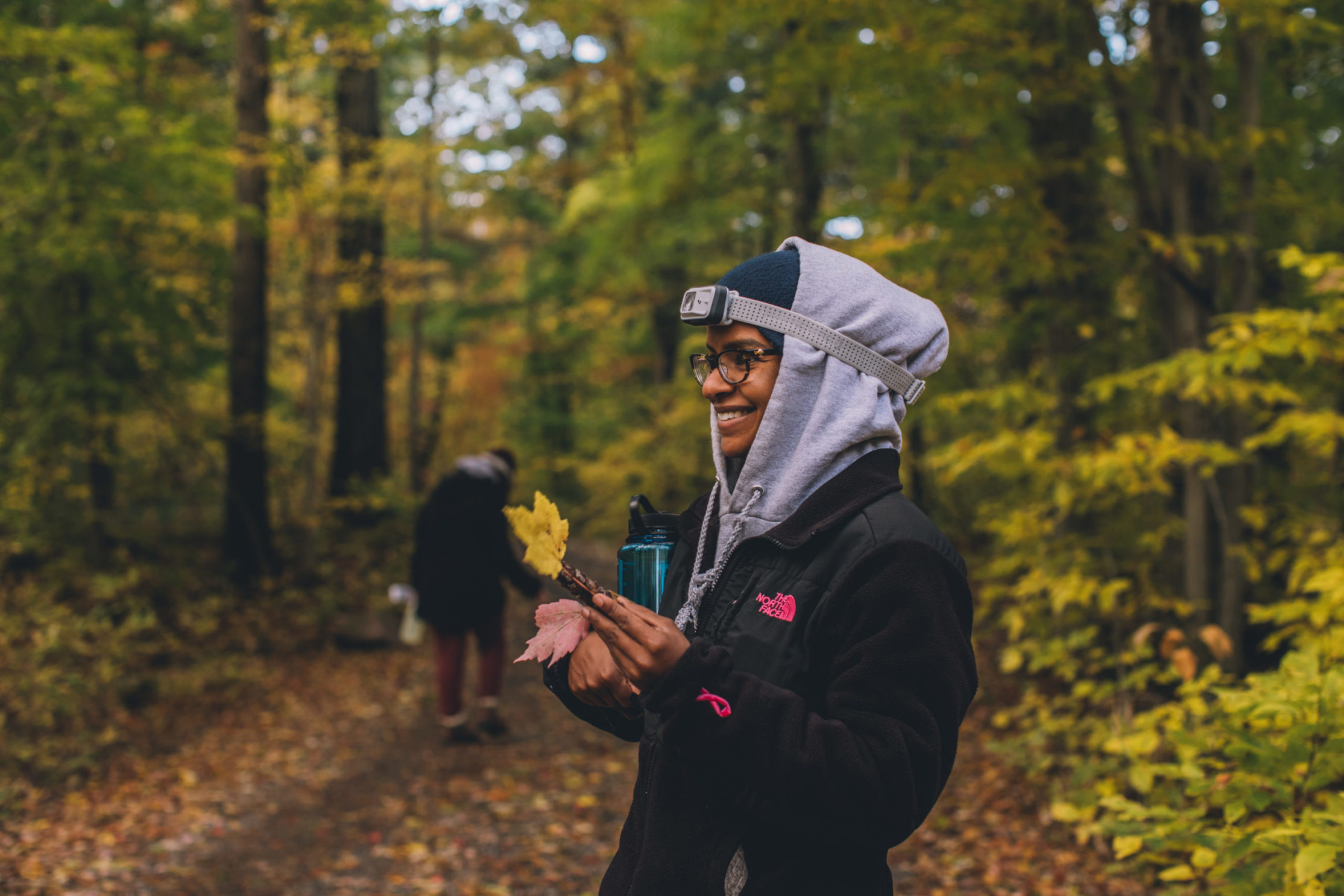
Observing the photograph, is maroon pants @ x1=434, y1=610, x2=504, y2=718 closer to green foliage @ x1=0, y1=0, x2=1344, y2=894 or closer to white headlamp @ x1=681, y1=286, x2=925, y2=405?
green foliage @ x1=0, y1=0, x2=1344, y2=894

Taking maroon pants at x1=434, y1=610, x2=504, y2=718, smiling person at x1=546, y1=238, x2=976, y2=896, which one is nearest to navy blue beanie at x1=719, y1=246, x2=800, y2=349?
smiling person at x1=546, y1=238, x2=976, y2=896

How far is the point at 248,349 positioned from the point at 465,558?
5880 millimetres

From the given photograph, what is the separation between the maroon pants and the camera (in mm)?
6898

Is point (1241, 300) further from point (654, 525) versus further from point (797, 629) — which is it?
point (797, 629)

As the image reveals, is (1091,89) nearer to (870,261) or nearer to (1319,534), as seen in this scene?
(870,261)

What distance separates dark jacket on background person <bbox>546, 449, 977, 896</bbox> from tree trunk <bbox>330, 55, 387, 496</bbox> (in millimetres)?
10553

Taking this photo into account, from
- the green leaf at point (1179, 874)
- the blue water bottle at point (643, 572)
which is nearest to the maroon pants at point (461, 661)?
the green leaf at point (1179, 874)

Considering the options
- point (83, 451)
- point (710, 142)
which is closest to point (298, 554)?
point (83, 451)

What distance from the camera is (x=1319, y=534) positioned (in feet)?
13.4

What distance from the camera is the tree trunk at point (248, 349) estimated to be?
411 inches

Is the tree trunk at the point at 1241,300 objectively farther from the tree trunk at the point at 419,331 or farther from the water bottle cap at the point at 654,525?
the tree trunk at the point at 419,331

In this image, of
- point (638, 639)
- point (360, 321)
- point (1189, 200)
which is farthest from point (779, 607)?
point (360, 321)

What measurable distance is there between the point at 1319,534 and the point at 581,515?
14.8 metres

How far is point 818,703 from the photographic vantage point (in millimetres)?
1570
